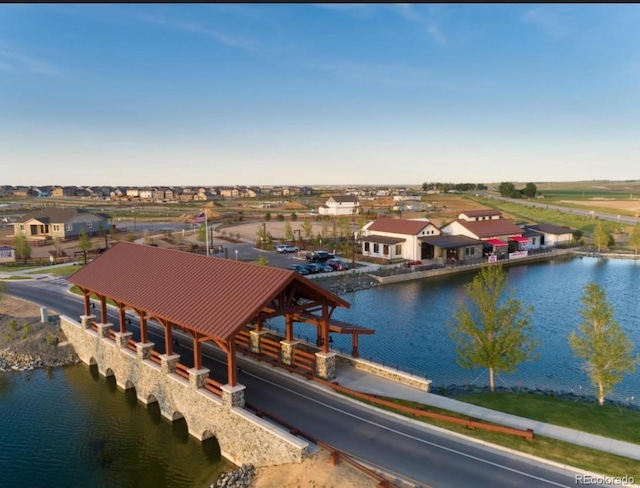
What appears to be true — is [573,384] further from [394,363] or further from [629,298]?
[629,298]

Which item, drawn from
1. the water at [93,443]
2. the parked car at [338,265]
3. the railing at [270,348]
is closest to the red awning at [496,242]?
the parked car at [338,265]

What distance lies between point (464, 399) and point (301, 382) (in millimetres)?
8344

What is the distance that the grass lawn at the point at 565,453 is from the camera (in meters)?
15.9

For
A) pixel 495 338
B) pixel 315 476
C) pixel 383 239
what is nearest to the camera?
pixel 315 476

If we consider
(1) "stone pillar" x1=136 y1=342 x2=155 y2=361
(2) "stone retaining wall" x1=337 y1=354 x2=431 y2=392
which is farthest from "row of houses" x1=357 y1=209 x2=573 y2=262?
(1) "stone pillar" x1=136 y1=342 x2=155 y2=361

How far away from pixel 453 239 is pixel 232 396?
2229 inches

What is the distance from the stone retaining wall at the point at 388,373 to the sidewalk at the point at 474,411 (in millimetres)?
285

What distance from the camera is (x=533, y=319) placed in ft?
133

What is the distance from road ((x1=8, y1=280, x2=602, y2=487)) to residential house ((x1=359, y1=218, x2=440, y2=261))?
150ft

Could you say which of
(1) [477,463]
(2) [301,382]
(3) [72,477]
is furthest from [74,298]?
(1) [477,463]

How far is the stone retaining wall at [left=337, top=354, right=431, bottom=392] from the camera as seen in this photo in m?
22.9

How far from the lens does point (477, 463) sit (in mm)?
16328

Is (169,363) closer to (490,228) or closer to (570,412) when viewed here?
(570,412)

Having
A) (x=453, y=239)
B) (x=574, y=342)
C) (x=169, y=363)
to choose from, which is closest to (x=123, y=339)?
(x=169, y=363)
